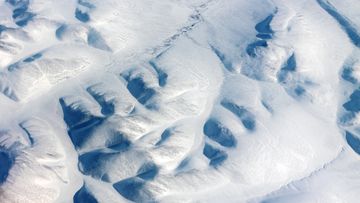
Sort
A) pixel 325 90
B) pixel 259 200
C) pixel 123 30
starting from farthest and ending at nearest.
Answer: pixel 123 30
pixel 325 90
pixel 259 200

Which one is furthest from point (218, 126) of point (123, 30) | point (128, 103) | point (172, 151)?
point (123, 30)

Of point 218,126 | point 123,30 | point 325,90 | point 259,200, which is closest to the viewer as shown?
point 259,200

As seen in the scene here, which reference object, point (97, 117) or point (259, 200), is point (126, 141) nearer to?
point (97, 117)

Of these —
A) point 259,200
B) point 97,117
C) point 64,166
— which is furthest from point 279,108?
point 64,166

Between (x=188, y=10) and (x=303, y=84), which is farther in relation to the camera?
(x=188, y=10)

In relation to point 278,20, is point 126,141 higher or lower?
lower

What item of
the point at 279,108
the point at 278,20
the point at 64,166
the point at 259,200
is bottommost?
the point at 64,166
